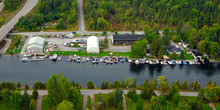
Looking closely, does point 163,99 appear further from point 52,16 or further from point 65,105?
point 52,16

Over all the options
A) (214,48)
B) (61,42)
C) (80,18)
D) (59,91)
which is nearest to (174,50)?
(214,48)

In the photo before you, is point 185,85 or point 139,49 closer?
point 185,85

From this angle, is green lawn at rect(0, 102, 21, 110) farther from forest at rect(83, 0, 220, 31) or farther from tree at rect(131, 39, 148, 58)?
forest at rect(83, 0, 220, 31)

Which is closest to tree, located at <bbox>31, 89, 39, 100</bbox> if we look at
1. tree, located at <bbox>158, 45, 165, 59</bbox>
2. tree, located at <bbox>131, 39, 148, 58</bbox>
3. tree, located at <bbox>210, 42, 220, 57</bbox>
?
tree, located at <bbox>131, 39, 148, 58</bbox>

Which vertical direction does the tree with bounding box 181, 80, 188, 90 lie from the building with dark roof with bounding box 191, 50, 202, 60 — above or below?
below

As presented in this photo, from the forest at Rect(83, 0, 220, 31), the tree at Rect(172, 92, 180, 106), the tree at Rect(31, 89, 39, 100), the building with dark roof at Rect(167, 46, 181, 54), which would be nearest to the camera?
the tree at Rect(172, 92, 180, 106)

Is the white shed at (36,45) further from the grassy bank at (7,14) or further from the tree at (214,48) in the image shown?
the tree at (214,48)

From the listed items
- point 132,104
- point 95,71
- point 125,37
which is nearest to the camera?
point 132,104
